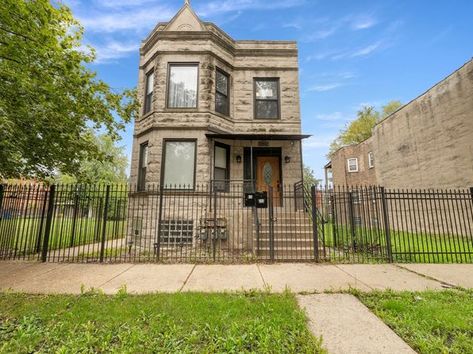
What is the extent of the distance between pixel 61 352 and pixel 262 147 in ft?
31.4

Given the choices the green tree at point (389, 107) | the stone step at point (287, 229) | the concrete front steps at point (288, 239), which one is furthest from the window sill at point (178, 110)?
the green tree at point (389, 107)

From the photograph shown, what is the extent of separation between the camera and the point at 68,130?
661 cm

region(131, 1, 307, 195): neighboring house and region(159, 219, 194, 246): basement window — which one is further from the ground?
region(131, 1, 307, 195): neighboring house

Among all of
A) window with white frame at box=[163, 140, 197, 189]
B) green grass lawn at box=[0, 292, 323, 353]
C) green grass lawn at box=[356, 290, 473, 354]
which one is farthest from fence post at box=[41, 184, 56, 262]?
green grass lawn at box=[356, 290, 473, 354]

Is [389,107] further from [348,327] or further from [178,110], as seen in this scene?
[348,327]

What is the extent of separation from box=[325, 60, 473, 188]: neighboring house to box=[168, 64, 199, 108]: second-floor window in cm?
1245

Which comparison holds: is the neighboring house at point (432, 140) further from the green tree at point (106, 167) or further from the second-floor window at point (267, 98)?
the green tree at point (106, 167)

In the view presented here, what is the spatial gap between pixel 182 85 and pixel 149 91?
71.1 inches

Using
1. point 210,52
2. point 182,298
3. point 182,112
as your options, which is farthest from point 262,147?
point 182,298

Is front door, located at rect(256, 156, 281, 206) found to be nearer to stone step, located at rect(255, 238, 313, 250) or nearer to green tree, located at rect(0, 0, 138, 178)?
stone step, located at rect(255, 238, 313, 250)

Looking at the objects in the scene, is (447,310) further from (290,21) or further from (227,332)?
(290,21)

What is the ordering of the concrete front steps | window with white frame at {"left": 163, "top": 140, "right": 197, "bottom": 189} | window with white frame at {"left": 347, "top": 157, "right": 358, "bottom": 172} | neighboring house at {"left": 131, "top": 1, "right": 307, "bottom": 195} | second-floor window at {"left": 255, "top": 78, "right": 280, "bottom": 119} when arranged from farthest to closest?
window with white frame at {"left": 347, "top": 157, "right": 358, "bottom": 172} → second-floor window at {"left": 255, "top": 78, "right": 280, "bottom": 119} → neighboring house at {"left": 131, "top": 1, "right": 307, "bottom": 195} → window with white frame at {"left": 163, "top": 140, "right": 197, "bottom": 189} → the concrete front steps

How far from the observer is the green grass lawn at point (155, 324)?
2.77 meters

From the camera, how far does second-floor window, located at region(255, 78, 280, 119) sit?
1140 cm
